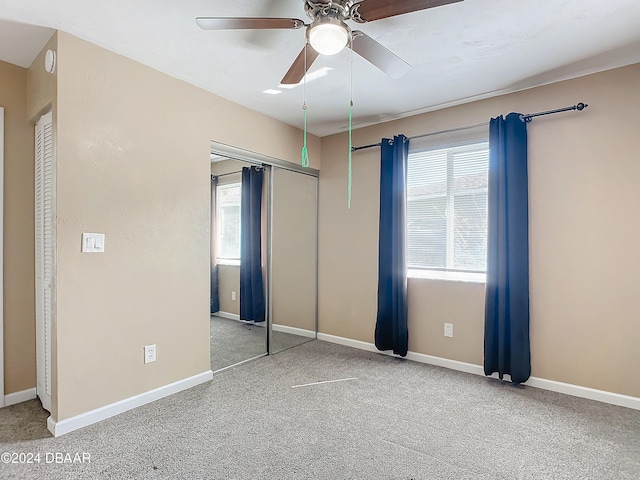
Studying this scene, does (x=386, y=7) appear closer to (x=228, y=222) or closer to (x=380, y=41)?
(x=380, y=41)

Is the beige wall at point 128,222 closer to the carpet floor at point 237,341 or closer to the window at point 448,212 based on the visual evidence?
the carpet floor at point 237,341

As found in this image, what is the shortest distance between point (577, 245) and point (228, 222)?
289 centimetres

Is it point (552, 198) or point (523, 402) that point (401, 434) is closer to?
point (523, 402)

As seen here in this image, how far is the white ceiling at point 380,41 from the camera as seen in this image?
1993 mm

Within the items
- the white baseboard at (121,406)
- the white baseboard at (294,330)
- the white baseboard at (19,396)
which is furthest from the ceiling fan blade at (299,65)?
the white baseboard at (19,396)

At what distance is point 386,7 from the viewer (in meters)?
1.64

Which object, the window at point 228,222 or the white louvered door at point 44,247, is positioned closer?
the white louvered door at point 44,247

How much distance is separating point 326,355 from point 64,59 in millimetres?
3169

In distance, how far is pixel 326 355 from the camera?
3.74 metres

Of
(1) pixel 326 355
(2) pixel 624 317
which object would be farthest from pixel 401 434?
(2) pixel 624 317

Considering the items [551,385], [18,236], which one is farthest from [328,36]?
[551,385]

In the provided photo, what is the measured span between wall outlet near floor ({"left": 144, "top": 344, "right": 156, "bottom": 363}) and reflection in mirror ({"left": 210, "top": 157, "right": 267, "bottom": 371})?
1.86 ft

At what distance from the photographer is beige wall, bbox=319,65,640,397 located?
2619mm

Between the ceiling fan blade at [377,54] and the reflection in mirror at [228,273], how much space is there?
66.8 inches
